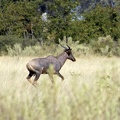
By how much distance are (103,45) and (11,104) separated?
2208cm

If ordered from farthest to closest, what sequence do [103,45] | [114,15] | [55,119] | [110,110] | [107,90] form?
1. [114,15]
2. [103,45]
3. [107,90]
4. [110,110]
5. [55,119]

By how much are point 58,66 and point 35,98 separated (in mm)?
7800

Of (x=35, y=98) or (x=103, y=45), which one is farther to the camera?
(x=103, y=45)

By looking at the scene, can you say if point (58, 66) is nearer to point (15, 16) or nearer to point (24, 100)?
point (24, 100)

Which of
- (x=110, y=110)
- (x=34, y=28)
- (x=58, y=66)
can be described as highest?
(x=110, y=110)

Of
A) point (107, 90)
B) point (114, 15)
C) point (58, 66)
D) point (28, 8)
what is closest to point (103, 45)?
point (114, 15)

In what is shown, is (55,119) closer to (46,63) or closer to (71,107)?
(71,107)

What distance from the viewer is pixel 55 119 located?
4613mm

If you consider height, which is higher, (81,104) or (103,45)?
(81,104)

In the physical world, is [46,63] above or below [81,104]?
below

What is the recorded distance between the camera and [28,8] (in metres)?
33.7

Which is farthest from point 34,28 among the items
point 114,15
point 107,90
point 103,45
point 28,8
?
point 107,90

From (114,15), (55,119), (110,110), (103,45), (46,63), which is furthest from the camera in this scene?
(114,15)

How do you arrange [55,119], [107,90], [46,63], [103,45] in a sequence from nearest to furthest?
[55,119]
[107,90]
[46,63]
[103,45]
